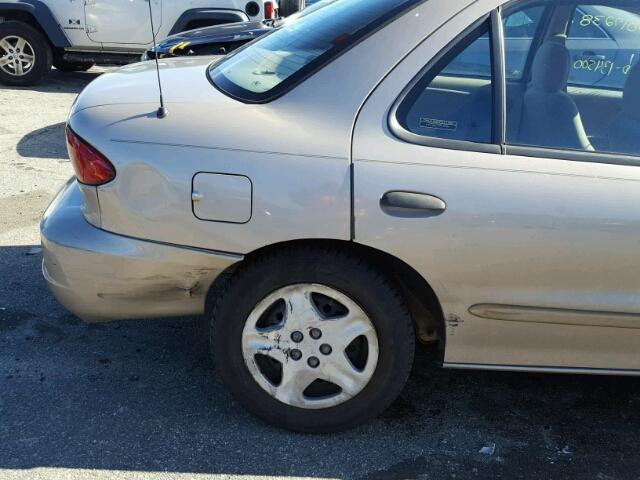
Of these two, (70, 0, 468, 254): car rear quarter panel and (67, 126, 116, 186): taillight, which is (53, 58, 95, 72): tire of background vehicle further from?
(70, 0, 468, 254): car rear quarter panel

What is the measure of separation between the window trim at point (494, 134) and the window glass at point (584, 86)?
1.3 inches

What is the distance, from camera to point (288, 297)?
108 inches

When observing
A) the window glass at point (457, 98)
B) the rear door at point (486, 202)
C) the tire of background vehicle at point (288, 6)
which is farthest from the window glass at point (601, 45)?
the tire of background vehicle at point (288, 6)

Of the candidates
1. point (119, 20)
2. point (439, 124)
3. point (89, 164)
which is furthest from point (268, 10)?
point (439, 124)

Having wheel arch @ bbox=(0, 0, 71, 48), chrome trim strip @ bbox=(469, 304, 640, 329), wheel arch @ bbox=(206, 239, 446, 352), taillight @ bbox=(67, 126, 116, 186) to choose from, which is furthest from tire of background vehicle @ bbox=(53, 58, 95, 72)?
chrome trim strip @ bbox=(469, 304, 640, 329)

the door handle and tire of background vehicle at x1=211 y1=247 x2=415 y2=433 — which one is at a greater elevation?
the door handle

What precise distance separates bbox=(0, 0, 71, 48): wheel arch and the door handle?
7.25 metres

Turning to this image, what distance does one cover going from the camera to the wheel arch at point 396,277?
270cm

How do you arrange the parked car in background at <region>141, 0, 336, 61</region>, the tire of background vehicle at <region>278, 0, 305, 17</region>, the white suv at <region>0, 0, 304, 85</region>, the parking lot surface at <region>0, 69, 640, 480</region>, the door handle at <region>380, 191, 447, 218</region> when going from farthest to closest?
the tire of background vehicle at <region>278, 0, 305, 17</region> → the white suv at <region>0, 0, 304, 85</region> → the parked car in background at <region>141, 0, 336, 61</region> → the parking lot surface at <region>0, 69, 640, 480</region> → the door handle at <region>380, 191, 447, 218</region>

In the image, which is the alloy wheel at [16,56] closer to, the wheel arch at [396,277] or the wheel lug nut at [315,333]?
the wheel arch at [396,277]

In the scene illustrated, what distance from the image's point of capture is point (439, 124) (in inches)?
104

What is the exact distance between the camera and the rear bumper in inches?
107

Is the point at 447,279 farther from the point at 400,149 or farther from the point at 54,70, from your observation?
the point at 54,70

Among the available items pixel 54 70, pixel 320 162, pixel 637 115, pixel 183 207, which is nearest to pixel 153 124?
pixel 183 207
